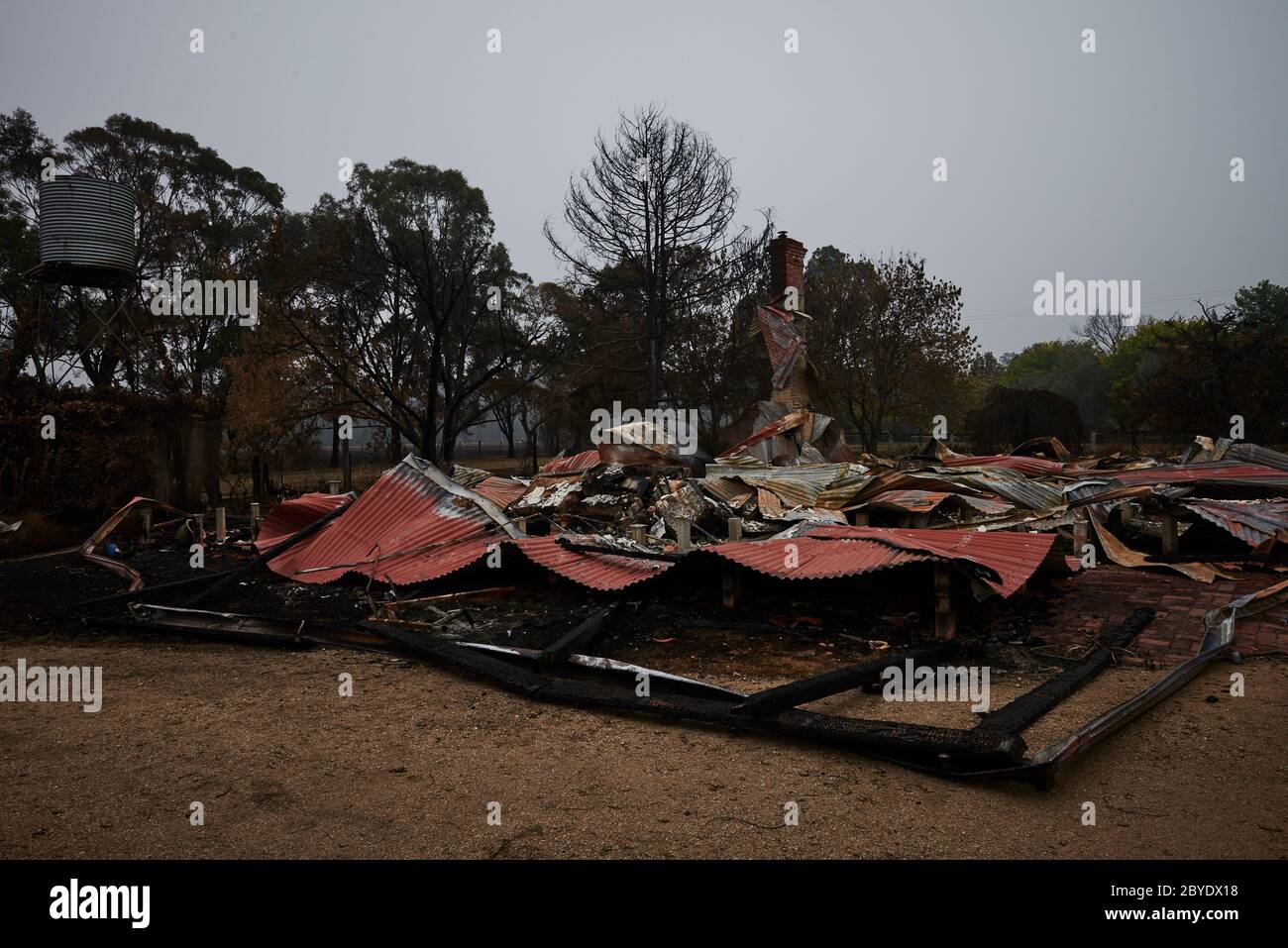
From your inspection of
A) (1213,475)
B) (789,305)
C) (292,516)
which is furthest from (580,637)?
(789,305)

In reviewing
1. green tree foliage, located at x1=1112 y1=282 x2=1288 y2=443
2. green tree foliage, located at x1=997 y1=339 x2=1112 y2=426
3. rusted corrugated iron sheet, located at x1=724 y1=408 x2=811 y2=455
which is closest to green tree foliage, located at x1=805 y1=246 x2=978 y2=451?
green tree foliage, located at x1=1112 y1=282 x2=1288 y2=443

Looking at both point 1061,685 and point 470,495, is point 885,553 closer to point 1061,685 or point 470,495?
point 1061,685

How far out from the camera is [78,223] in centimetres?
1480

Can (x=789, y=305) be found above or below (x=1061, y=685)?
above

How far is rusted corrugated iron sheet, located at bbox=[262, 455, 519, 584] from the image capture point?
8227mm

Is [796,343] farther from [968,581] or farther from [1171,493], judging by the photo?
[968,581]

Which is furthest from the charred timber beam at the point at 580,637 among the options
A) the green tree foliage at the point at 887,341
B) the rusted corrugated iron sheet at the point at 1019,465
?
the green tree foliage at the point at 887,341

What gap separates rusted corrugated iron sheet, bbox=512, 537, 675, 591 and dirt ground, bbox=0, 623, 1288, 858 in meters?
2.13

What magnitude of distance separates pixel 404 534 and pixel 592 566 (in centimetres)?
243

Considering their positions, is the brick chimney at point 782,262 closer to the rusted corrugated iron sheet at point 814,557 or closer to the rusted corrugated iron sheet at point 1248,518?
the rusted corrugated iron sheet at point 1248,518

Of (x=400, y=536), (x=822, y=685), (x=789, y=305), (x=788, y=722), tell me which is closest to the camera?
(x=788, y=722)

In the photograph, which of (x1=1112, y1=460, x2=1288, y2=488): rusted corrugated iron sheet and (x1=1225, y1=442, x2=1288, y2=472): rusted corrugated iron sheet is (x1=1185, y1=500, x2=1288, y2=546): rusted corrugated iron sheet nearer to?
(x1=1112, y1=460, x2=1288, y2=488): rusted corrugated iron sheet

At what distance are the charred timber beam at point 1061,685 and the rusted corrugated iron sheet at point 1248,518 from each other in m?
3.16

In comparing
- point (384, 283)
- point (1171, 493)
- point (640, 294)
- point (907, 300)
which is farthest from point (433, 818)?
point (907, 300)
